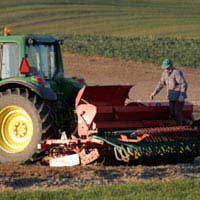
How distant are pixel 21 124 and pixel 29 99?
0.47 meters

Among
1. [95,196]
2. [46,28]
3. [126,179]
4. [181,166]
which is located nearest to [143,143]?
[181,166]

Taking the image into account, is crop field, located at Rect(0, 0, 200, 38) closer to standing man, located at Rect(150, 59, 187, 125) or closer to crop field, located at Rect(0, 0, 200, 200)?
crop field, located at Rect(0, 0, 200, 200)

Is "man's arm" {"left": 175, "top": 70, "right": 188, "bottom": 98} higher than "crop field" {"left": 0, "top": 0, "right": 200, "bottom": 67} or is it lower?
lower

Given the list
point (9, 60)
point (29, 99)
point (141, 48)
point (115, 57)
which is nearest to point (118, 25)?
point (141, 48)

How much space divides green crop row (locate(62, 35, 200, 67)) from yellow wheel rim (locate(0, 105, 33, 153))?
26.5 metres

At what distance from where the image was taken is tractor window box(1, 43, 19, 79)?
47.3 ft

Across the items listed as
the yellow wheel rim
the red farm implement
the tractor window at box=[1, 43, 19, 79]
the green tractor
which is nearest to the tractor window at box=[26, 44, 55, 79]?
the green tractor

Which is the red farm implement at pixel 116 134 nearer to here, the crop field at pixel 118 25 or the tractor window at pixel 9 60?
the tractor window at pixel 9 60

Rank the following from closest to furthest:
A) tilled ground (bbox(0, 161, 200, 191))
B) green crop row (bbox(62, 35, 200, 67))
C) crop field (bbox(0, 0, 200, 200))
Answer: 1. crop field (bbox(0, 0, 200, 200))
2. tilled ground (bbox(0, 161, 200, 191))
3. green crop row (bbox(62, 35, 200, 67))

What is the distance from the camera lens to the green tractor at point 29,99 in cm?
1400

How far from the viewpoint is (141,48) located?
150 feet

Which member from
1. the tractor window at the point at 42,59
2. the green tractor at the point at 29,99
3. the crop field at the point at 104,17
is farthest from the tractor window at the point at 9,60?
the crop field at the point at 104,17

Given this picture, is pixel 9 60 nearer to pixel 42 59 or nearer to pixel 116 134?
pixel 42 59

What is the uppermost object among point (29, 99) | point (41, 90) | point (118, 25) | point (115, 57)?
point (118, 25)
